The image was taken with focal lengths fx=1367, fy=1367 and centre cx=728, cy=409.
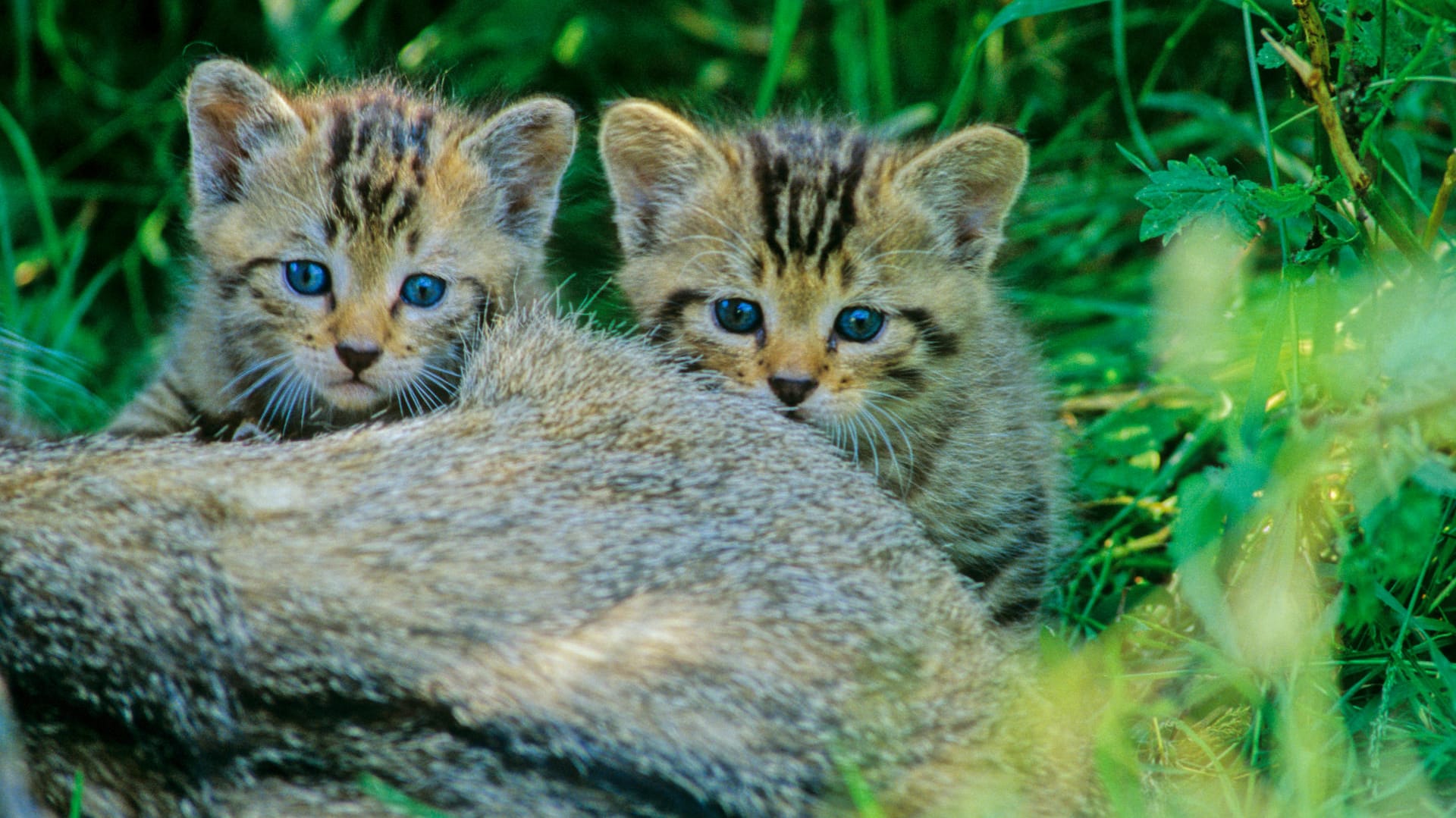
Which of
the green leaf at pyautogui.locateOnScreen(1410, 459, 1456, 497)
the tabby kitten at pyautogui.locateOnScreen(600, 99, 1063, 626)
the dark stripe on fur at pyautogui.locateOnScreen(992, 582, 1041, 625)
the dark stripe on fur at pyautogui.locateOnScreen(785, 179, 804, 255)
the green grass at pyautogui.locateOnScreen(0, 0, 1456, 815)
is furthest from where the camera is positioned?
the dark stripe on fur at pyautogui.locateOnScreen(785, 179, 804, 255)

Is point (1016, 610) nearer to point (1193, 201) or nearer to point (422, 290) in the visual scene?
point (1193, 201)

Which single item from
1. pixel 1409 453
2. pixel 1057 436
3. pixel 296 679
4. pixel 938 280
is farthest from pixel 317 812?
pixel 1057 436

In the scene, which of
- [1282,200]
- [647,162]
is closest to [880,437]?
[647,162]

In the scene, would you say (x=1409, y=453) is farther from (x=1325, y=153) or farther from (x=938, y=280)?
(x=938, y=280)

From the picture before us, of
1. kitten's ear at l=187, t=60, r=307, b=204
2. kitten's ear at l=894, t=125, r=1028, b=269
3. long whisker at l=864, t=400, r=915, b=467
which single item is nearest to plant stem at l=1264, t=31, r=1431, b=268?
kitten's ear at l=894, t=125, r=1028, b=269

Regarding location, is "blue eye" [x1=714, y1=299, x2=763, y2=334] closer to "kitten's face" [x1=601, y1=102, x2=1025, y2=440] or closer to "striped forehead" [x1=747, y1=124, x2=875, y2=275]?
"kitten's face" [x1=601, y1=102, x2=1025, y2=440]

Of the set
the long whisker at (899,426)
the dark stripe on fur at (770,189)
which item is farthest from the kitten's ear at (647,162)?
the long whisker at (899,426)
